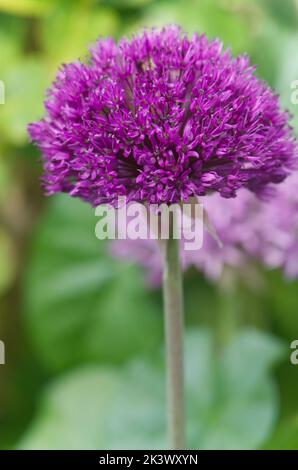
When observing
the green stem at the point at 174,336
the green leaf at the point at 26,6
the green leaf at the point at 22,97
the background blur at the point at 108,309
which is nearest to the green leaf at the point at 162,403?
the background blur at the point at 108,309

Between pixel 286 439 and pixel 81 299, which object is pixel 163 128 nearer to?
pixel 286 439

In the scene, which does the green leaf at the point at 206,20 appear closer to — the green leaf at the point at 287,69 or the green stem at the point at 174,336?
the green leaf at the point at 287,69

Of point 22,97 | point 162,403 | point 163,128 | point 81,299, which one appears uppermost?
point 22,97

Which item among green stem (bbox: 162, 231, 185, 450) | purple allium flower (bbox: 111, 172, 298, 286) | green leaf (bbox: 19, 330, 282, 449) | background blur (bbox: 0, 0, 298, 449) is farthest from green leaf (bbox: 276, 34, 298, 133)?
green stem (bbox: 162, 231, 185, 450)

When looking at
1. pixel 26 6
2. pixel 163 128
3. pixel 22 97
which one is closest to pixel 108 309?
pixel 22 97

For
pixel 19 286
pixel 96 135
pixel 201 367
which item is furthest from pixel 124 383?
pixel 96 135

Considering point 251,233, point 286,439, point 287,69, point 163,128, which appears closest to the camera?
point 163,128

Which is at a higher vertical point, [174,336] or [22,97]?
[22,97]
